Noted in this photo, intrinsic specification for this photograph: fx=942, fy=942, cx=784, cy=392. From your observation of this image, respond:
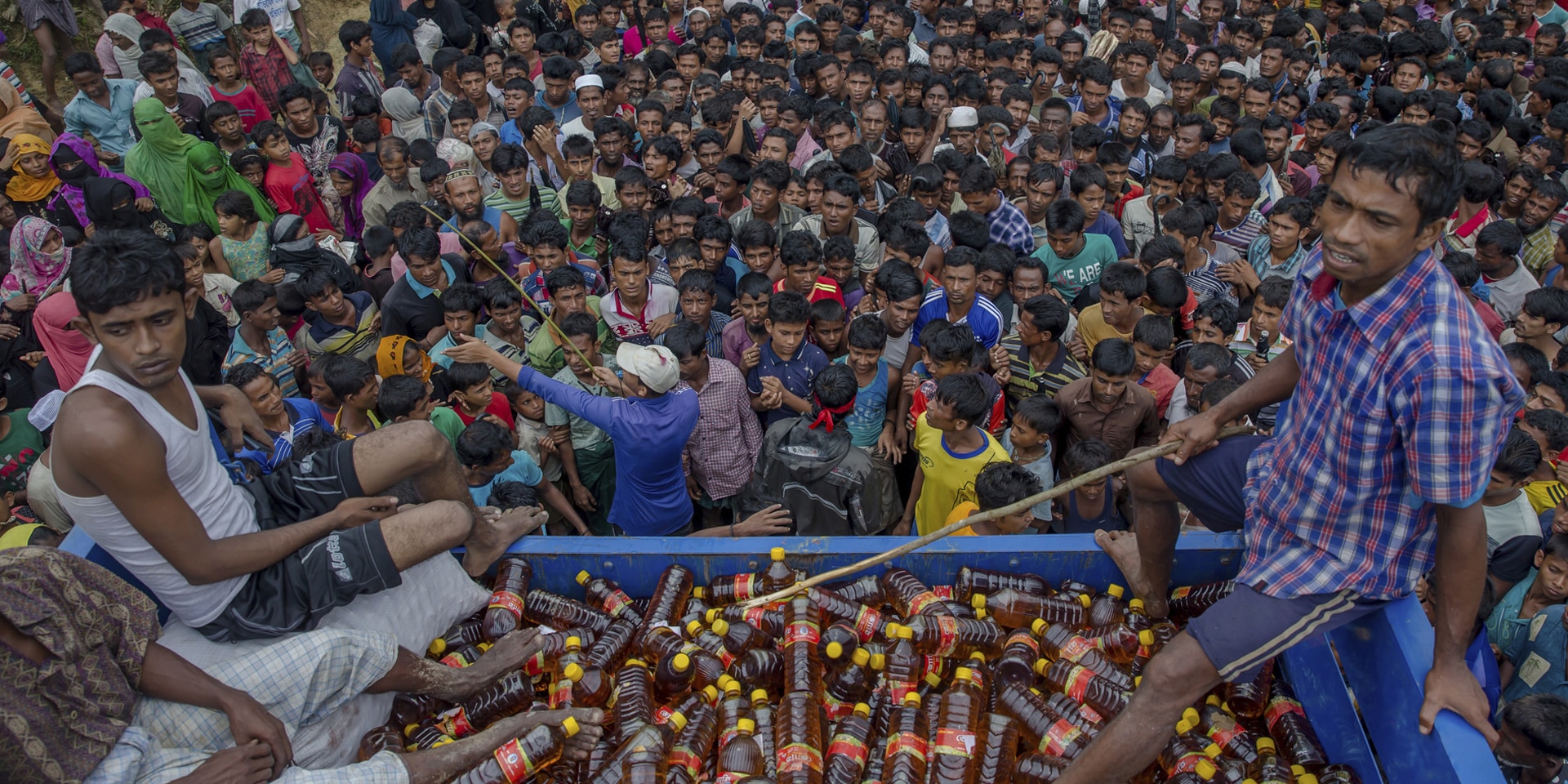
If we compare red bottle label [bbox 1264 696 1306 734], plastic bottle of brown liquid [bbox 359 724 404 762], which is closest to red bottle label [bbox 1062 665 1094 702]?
red bottle label [bbox 1264 696 1306 734]

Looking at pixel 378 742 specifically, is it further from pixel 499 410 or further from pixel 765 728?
pixel 499 410

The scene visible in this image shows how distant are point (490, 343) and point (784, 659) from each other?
9.18ft

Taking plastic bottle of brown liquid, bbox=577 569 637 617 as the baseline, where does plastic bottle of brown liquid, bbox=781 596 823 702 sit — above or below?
above

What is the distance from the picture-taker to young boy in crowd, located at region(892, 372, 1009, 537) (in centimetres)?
403

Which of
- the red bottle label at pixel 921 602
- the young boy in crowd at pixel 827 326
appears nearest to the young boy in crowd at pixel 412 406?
the young boy in crowd at pixel 827 326

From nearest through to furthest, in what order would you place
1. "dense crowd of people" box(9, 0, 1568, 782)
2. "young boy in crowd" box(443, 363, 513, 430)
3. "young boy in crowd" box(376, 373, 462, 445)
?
"dense crowd of people" box(9, 0, 1568, 782), "young boy in crowd" box(376, 373, 462, 445), "young boy in crowd" box(443, 363, 513, 430)

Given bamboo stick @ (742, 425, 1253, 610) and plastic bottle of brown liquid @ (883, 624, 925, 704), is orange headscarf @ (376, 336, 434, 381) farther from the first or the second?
plastic bottle of brown liquid @ (883, 624, 925, 704)

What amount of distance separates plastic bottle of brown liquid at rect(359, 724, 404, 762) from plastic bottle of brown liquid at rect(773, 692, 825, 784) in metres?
1.29

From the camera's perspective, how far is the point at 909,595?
359 centimetres

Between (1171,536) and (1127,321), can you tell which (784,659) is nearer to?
(1171,536)

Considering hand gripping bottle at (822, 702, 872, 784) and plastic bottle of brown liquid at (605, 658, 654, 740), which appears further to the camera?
plastic bottle of brown liquid at (605, 658, 654, 740)

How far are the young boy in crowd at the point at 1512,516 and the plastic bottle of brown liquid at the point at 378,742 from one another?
13.3 ft

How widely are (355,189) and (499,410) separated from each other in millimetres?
3807

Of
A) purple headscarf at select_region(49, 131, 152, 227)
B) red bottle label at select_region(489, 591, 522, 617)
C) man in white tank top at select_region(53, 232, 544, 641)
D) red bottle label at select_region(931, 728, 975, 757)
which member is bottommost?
red bottle label at select_region(489, 591, 522, 617)
